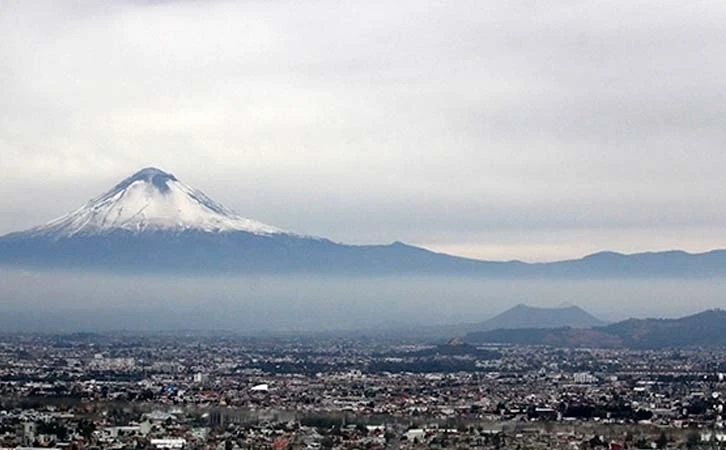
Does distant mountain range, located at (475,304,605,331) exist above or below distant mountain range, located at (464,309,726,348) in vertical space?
above

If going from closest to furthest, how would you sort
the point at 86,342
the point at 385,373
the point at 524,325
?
the point at 385,373
the point at 86,342
the point at 524,325

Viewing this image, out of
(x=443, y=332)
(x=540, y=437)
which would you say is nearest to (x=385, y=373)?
(x=540, y=437)

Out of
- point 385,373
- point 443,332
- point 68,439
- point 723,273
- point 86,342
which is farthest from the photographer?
point 723,273

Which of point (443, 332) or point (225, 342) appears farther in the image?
point (443, 332)

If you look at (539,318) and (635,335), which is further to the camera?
(539,318)

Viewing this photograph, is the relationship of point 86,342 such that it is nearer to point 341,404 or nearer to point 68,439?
point 341,404

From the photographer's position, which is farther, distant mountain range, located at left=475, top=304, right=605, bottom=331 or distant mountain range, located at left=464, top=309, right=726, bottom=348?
distant mountain range, located at left=475, top=304, right=605, bottom=331

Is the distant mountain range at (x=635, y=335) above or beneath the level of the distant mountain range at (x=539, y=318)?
beneath

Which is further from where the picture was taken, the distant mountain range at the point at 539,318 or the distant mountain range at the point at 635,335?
the distant mountain range at the point at 539,318
